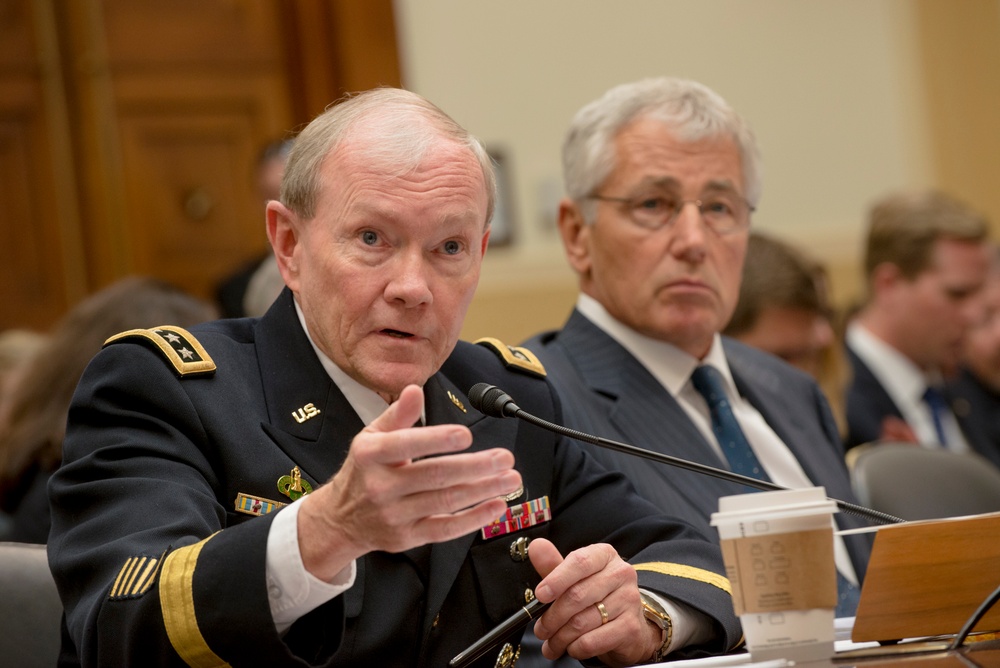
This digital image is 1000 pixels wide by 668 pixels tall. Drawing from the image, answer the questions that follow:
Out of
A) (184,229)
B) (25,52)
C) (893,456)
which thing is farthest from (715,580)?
(25,52)

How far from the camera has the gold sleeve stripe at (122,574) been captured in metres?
1.35

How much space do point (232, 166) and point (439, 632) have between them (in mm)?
3864

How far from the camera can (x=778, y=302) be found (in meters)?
3.48

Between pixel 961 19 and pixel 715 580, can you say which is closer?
pixel 715 580

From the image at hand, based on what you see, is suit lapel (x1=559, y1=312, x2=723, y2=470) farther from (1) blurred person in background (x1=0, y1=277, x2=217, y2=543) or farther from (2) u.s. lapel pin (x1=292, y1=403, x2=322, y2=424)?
(1) blurred person in background (x1=0, y1=277, x2=217, y2=543)

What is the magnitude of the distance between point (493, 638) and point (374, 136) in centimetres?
64

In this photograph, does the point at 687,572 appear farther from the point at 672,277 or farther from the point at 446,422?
the point at 672,277

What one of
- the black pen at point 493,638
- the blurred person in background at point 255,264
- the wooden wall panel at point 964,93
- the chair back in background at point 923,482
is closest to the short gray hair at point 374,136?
the black pen at point 493,638

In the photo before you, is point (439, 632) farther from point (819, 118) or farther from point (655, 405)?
point (819, 118)

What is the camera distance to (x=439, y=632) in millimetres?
1643

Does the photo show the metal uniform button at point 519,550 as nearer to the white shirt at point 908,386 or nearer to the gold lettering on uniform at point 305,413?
the gold lettering on uniform at point 305,413

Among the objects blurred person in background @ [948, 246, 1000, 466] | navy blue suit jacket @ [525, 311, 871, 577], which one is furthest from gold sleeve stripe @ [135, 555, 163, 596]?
blurred person in background @ [948, 246, 1000, 466]

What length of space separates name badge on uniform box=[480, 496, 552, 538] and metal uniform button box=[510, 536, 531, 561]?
18 mm

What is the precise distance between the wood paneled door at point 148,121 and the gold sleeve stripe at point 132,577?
3673mm
